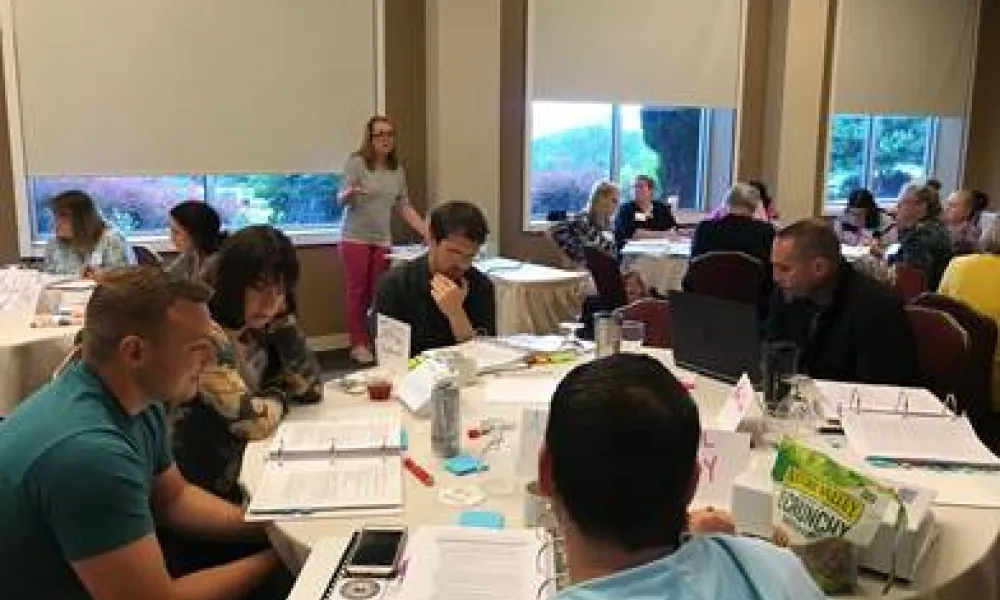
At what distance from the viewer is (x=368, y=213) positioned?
5891 mm

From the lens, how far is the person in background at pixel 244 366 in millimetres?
2059

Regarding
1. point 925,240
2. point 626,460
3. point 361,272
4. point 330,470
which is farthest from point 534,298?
→ point 626,460

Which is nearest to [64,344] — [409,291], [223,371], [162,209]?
[409,291]

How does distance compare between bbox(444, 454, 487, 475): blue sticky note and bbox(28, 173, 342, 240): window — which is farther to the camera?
bbox(28, 173, 342, 240): window

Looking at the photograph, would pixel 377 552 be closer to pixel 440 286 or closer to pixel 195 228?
pixel 440 286

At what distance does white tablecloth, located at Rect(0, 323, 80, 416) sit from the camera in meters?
3.31

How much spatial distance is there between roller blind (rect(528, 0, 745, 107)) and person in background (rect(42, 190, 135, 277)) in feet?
10.5

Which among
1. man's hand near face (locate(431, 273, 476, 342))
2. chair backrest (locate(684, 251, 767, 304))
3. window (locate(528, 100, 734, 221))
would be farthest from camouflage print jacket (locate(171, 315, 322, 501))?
window (locate(528, 100, 734, 221))

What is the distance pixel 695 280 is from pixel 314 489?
3.23 metres

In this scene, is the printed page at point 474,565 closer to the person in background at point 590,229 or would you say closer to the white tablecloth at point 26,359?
the white tablecloth at point 26,359

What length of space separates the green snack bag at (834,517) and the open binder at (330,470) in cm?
75

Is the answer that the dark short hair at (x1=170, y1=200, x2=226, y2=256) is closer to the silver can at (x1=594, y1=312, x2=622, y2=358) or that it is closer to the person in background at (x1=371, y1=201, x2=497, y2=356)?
the person in background at (x1=371, y1=201, x2=497, y2=356)

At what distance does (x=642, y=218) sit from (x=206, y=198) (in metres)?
3.00

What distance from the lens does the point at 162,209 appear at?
19.0 feet
